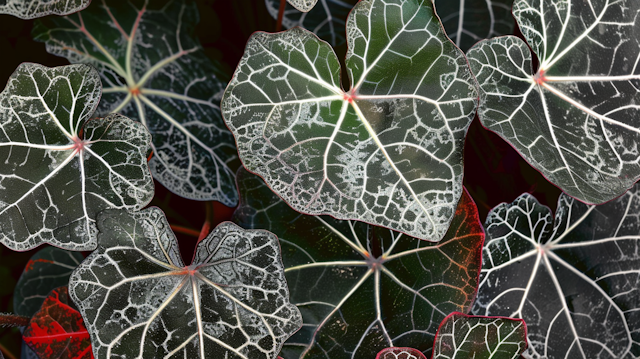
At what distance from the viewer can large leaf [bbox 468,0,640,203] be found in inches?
27.2

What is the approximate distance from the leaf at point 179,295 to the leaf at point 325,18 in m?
0.42

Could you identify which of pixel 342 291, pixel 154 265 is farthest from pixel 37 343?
pixel 342 291

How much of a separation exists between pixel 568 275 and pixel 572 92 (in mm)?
325

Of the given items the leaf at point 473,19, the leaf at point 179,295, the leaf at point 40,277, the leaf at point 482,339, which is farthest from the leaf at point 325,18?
the leaf at point 40,277

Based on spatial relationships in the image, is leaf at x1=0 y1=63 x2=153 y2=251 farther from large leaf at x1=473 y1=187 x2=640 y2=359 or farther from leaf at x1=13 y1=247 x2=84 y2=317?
large leaf at x1=473 y1=187 x2=640 y2=359

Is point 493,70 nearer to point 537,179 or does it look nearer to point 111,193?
point 537,179

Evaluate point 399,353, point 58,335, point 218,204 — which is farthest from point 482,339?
point 58,335

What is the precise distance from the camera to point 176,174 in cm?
79

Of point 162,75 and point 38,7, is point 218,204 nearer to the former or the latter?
point 162,75

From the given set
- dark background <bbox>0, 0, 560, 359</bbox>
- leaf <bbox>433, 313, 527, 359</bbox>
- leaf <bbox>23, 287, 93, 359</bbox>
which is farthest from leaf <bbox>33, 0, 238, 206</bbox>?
leaf <bbox>433, 313, 527, 359</bbox>

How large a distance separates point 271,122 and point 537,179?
54 cm

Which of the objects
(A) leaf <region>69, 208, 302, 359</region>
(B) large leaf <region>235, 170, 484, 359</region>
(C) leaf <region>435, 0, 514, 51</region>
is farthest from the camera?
(C) leaf <region>435, 0, 514, 51</region>

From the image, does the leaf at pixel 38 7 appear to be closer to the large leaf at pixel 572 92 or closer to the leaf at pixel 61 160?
the leaf at pixel 61 160

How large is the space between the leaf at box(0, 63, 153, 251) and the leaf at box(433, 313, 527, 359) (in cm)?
51
